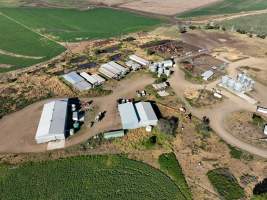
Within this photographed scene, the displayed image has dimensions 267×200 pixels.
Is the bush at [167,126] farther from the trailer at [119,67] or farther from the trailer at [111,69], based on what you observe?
the trailer at [111,69]

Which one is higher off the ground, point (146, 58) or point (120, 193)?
point (146, 58)

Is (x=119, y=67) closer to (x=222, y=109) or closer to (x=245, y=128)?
(x=222, y=109)

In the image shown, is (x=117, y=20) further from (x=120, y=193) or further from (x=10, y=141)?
(x=120, y=193)

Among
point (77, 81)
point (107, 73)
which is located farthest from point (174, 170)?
point (107, 73)

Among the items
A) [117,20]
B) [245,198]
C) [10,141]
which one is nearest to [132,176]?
[245,198]

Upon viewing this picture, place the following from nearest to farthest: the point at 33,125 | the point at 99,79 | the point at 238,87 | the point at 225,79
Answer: the point at 33,125, the point at 238,87, the point at 225,79, the point at 99,79
